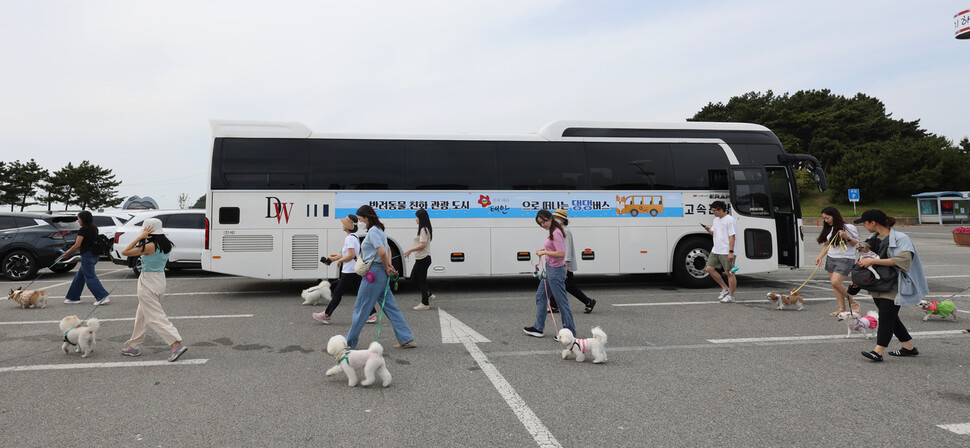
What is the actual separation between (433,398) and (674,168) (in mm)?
8009

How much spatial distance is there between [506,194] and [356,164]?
2.82 m

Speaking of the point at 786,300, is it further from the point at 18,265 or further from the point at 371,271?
the point at 18,265

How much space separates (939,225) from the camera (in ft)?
129

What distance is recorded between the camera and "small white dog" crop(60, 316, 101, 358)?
5395 mm

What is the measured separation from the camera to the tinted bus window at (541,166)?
10.2 m

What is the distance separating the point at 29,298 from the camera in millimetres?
8484

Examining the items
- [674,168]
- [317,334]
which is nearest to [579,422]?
[317,334]

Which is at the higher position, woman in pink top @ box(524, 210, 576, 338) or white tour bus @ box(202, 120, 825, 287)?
white tour bus @ box(202, 120, 825, 287)

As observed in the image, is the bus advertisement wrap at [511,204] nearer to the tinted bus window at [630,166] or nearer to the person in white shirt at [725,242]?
the tinted bus window at [630,166]

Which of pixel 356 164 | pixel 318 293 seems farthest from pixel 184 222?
pixel 318 293

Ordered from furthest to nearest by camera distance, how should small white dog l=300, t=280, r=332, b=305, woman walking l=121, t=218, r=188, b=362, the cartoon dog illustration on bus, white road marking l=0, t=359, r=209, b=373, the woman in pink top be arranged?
the cartoon dog illustration on bus, small white dog l=300, t=280, r=332, b=305, the woman in pink top, woman walking l=121, t=218, r=188, b=362, white road marking l=0, t=359, r=209, b=373

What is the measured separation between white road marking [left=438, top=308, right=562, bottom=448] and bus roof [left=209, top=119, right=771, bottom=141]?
13.4 ft

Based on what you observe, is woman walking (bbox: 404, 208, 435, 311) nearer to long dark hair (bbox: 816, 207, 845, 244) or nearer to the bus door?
long dark hair (bbox: 816, 207, 845, 244)

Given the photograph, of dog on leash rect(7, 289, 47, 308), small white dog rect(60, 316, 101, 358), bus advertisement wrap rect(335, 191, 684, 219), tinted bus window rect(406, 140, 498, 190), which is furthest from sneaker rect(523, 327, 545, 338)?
dog on leash rect(7, 289, 47, 308)
